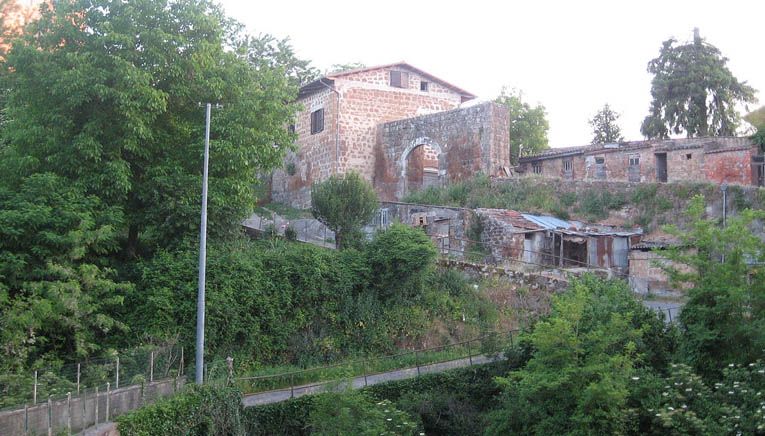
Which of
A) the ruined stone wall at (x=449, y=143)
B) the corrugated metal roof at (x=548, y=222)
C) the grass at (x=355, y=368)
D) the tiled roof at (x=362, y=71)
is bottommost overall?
the grass at (x=355, y=368)

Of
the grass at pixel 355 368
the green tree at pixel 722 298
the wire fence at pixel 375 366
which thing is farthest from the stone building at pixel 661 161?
the grass at pixel 355 368

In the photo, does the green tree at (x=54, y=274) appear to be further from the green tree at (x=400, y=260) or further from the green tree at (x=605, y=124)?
the green tree at (x=605, y=124)

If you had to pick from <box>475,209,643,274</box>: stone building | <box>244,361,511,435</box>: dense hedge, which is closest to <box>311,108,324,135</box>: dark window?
<box>475,209,643,274</box>: stone building

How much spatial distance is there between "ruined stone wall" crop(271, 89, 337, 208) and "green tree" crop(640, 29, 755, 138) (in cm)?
1873

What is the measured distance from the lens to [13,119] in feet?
85.9

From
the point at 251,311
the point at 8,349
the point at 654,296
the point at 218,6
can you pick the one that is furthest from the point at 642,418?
the point at 218,6

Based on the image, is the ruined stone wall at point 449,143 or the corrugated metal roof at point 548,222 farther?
the ruined stone wall at point 449,143

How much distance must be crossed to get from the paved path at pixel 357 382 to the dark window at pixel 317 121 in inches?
769

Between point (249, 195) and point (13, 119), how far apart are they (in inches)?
319

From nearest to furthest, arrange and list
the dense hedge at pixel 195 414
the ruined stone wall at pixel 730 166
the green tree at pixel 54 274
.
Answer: the dense hedge at pixel 195 414 → the green tree at pixel 54 274 → the ruined stone wall at pixel 730 166

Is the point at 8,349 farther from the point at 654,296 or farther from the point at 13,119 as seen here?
the point at 654,296

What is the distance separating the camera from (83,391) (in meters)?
17.6

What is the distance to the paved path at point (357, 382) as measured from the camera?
70.9 ft

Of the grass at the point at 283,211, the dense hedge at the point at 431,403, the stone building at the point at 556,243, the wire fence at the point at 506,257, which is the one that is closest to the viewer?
the dense hedge at the point at 431,403
